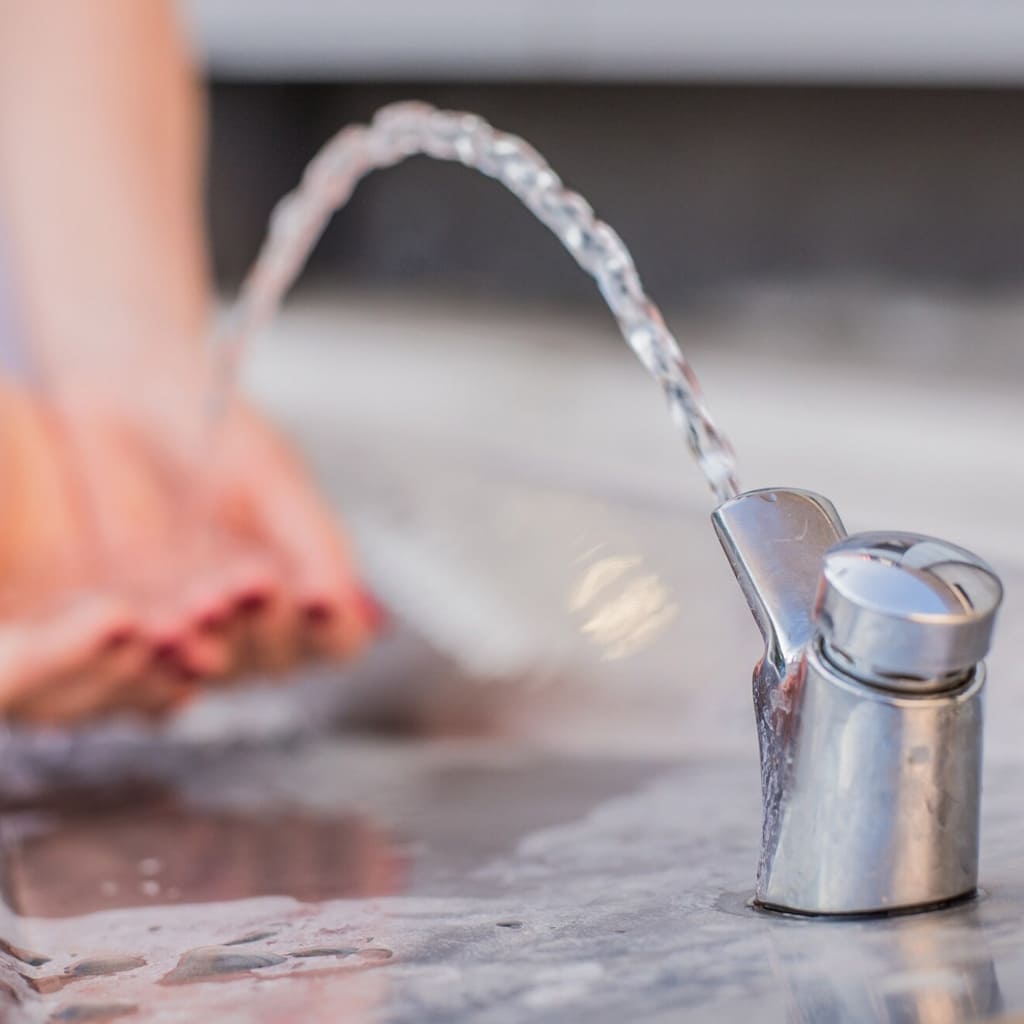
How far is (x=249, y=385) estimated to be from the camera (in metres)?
1.43

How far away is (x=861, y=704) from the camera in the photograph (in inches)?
12.7

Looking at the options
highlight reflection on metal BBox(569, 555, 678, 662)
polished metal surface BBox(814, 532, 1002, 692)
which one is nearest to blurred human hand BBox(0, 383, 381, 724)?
highlight reflection on metal BBox(569, 555, 678, 662)

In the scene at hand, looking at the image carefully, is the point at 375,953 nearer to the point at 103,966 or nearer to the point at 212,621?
the point at 103,966

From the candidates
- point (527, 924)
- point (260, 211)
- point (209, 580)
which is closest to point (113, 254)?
point (209, 580)

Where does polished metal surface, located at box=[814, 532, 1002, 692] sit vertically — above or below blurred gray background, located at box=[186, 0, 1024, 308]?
below

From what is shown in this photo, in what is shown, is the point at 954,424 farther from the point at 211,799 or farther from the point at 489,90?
the point at 489,90

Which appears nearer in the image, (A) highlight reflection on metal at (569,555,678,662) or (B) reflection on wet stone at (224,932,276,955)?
(B) reflection on wet stone at (224,932,276,955)

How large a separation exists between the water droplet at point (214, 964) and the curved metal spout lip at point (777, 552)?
0.13 meters

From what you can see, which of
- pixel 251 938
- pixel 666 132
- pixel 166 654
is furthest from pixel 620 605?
pixel 666 132

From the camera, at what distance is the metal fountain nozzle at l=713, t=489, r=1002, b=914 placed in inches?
12.3

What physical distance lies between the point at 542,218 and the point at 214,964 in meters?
0.32

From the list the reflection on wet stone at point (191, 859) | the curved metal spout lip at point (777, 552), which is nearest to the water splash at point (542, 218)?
the curved metal spout lip at point (777, 552)

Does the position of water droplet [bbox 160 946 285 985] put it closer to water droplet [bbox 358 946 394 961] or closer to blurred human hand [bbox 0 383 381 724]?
water droplet [bbox 358 946 394 961]

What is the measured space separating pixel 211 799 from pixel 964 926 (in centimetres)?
33
